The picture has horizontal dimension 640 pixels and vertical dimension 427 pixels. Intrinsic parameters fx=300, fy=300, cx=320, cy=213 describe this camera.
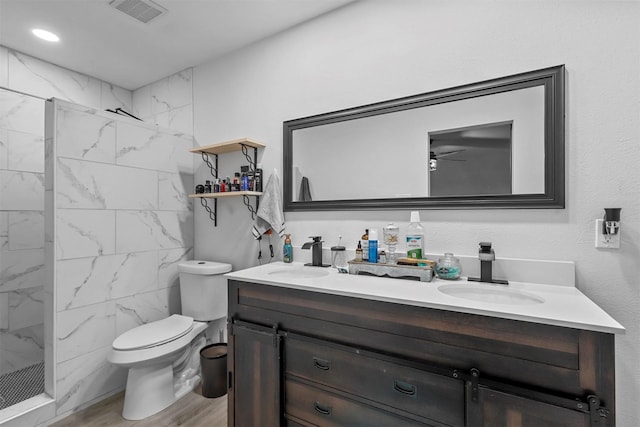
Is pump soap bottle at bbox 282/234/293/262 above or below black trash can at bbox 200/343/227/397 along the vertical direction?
above

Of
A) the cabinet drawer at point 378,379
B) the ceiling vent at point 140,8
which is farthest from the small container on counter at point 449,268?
the ceiling vent at point 140,8

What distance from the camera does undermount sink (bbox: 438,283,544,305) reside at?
1253 mm

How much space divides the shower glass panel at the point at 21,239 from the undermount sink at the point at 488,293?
2.86m

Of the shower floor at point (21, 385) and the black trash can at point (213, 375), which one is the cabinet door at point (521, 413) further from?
the shower floor at point (21, 385)

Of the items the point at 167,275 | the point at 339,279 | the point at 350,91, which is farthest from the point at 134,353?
the point at 350,91

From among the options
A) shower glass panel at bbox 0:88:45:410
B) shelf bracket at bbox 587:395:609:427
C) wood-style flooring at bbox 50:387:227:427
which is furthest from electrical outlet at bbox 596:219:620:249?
shower glass panel at bbox 0:88:45:410

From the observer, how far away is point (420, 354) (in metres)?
1.11

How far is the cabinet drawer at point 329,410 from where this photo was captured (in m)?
1.17

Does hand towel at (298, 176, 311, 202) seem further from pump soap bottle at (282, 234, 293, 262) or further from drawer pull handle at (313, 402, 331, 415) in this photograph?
drawer pull handle at (313, 402, 331, 415)

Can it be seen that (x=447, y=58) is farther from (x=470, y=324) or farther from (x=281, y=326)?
(x=281, y=326)

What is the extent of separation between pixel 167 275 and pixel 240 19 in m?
1.99

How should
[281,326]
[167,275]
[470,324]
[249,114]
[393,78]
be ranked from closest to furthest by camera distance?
[470,324] < [281,326] < [393,78] < [249,114] < [167,275]

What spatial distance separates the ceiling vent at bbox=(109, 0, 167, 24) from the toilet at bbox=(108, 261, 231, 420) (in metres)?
1.73

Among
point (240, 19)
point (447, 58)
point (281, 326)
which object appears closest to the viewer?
point (281, 326)
